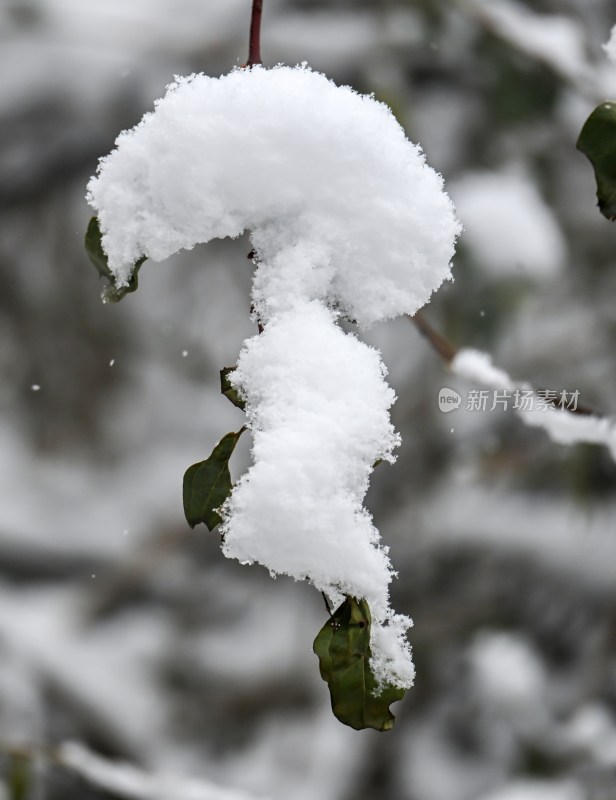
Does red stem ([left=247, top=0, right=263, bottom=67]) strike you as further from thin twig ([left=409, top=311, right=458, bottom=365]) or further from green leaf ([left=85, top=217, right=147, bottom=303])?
thin twig ([left=409, top=311, right=458, bottom=365])

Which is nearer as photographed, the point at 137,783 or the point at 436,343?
the point at 436,343

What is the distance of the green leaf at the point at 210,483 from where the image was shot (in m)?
0.38

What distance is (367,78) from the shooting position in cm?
196

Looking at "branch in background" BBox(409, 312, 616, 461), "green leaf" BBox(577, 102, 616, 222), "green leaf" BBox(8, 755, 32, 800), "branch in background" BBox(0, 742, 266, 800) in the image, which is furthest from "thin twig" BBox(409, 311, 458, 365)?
"green leaf" BBox(8, 755, 32, 800)

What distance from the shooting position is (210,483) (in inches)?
14.8

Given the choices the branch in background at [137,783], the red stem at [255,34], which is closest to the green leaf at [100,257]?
the red stem at [255,34]

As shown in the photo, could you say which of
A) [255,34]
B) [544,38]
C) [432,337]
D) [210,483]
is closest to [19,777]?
[432,337]

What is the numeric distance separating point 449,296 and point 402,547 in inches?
36.1

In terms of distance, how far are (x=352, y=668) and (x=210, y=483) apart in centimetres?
11

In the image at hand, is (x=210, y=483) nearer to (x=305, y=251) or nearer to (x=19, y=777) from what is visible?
(x=305, y=251)

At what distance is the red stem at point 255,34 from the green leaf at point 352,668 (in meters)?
0.27

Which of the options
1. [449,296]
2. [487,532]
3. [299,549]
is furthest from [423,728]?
[299,549]

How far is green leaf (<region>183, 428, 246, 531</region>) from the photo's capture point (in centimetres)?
38

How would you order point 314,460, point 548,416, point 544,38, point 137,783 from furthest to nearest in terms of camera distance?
1. point 544,38
2. point 137,783
3. point 548,416
4. point 314,460
